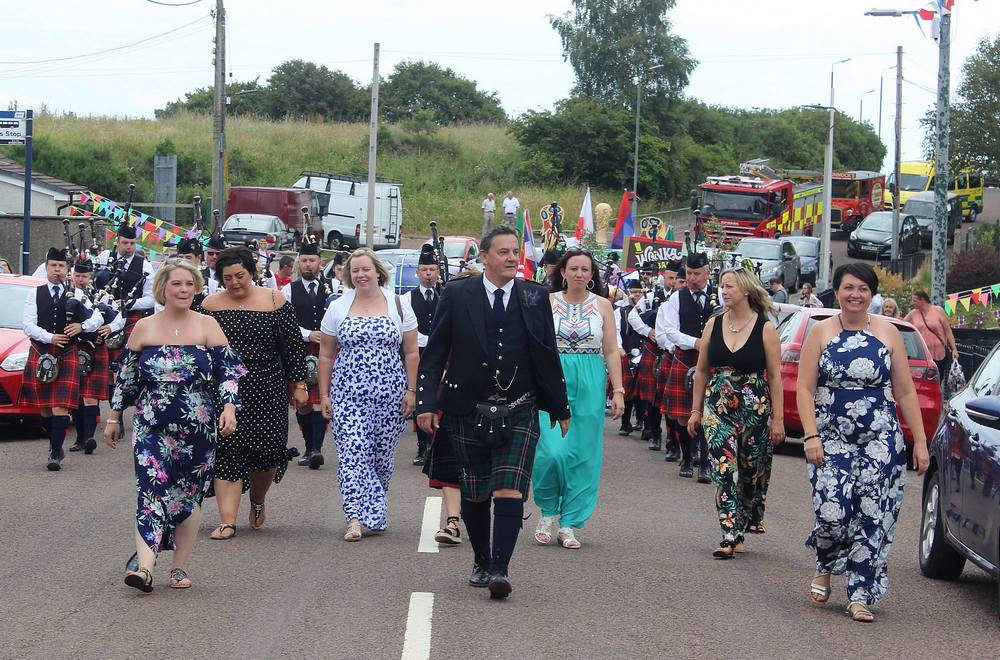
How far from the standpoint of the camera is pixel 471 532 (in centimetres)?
731

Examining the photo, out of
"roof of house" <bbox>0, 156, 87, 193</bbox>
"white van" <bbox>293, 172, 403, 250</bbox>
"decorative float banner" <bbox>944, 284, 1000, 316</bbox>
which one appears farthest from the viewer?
"white van" <bbox>293, 172, 403, 250</bbox>

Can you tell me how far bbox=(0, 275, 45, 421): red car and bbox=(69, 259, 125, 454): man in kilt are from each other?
668 mm

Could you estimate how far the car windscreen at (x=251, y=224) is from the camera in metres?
39.8

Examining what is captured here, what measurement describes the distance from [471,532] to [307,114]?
82880 millimetres

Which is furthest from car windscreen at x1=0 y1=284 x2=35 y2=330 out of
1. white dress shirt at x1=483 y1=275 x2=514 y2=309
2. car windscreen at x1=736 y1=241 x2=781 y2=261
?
car windscreen at x1=736 y1=241 x2=781 y2=261

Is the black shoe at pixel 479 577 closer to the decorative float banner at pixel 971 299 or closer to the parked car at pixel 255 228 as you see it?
the decorative float banner at pixel 971 299

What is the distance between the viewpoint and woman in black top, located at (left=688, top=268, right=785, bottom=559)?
28.4 feet

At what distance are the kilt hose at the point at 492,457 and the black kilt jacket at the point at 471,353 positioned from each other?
0.36ft

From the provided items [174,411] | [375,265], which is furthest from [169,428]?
[375,265]

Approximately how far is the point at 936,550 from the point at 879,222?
45831 millimetres

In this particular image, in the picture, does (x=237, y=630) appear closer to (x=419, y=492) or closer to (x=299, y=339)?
(x=299, y=339)

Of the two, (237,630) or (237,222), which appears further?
(237,222)

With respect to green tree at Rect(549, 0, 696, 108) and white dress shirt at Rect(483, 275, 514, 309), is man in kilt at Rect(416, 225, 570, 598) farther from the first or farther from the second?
green tree at Rect(549, 0, 696, 108)

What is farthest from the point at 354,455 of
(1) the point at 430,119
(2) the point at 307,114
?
(2) the point at 307,114
